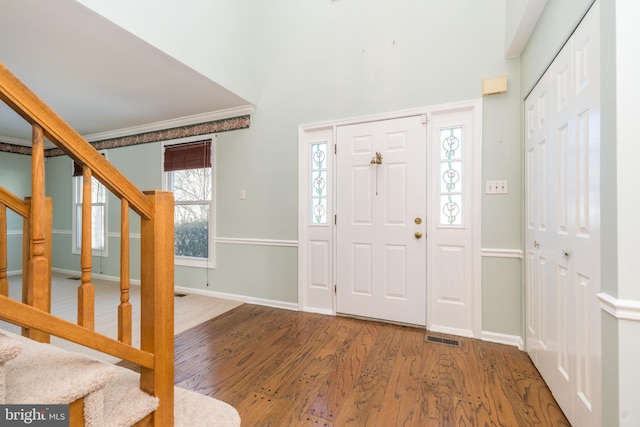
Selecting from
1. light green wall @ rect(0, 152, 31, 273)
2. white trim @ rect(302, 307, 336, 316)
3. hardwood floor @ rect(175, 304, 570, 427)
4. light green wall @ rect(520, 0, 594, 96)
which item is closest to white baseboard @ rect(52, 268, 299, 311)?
white trim @ rect(302, 307, 336, 316)

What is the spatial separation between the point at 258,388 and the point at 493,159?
250cm

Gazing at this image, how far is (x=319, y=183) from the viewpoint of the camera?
2.96 meters

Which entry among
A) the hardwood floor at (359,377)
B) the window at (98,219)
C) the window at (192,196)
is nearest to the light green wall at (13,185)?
the window at (98,219)

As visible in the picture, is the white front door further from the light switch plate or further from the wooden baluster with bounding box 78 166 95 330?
the wooden baluster with bounding box 78 166 95 330

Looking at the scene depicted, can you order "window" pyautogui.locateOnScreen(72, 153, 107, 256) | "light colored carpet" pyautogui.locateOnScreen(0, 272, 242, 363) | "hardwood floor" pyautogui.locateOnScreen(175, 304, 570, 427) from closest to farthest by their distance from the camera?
"hardwood floor" pyautogui.locateOnScreen(175, 304, 570, 427) → "light colored carpet" pyautogui.locateOnScreen(0, 272, 242, 363) → "window" pyautogui.locateOnScreen(72, 153, 107, 256)

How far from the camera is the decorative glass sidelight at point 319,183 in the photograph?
2.94 metres

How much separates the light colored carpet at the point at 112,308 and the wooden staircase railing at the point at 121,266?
4.01ft

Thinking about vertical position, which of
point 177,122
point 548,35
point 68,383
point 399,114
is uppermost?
point 177,122

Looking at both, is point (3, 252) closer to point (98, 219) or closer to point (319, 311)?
point (319, 311)

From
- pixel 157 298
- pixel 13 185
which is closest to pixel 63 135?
pixel 157 298

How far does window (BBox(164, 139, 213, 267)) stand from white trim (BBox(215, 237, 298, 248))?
226 mm

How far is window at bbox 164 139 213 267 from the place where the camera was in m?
3.55

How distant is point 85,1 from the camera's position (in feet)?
5.52

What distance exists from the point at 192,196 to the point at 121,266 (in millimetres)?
2769
